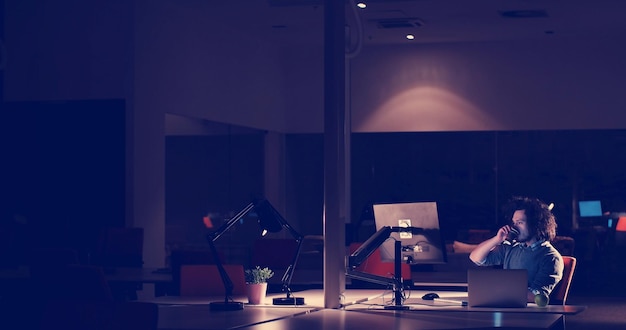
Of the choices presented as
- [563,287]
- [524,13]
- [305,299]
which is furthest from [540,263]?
[524,13]

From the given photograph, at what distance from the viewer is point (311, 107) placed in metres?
16.4

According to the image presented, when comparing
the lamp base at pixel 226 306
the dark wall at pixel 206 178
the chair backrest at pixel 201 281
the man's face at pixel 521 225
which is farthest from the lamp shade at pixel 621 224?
the lamp base at pixel 226 306

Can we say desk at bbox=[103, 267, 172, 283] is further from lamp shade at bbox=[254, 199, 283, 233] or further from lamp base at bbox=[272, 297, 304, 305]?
lamp shade at bbox=[254, 199, 283, 233]

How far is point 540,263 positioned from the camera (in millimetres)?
6703

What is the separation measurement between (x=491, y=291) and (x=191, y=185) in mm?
7710

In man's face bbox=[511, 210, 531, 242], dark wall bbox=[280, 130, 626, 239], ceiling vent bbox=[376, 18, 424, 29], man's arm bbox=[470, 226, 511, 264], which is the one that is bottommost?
man's arm bbox=[470, 226, 511, 264]

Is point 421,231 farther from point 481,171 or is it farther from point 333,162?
point 481,171

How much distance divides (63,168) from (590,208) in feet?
26.0

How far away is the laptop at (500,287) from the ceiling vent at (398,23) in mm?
7922

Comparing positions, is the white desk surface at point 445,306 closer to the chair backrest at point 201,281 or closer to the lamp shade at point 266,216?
the lamp shade at point 266,216

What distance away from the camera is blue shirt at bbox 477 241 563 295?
6648 mm

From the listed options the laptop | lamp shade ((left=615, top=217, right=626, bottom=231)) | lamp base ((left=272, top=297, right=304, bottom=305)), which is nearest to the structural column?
lamp base ((left=272, top=297, right=304, bottom=305))

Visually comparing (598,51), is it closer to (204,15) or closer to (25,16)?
(204,15)

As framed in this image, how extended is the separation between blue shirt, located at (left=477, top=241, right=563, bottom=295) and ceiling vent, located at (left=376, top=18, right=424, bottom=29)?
7.08 m
